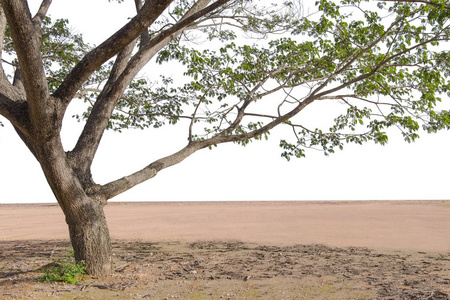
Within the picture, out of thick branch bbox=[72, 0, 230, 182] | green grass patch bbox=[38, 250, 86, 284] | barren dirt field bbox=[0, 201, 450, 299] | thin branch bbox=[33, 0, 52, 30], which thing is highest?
thin branch bbox=[33, 0, 52, 30]

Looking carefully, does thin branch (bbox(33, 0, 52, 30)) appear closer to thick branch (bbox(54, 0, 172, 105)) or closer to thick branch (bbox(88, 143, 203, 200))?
thick branch (bbox(54, 0, 172, 105))

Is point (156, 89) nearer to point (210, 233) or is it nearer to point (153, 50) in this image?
point (153, 50)

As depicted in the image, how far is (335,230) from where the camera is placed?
14.6 meters

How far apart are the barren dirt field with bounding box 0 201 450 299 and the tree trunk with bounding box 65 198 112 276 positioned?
0.32 m

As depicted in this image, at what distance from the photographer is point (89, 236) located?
7.12 metres

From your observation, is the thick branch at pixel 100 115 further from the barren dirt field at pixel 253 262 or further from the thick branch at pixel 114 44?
the barren dirt field at pixel 253 262

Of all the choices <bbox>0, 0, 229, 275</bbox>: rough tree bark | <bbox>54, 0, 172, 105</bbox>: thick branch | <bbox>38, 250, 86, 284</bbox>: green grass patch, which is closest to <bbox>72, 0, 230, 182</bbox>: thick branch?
<bbox>0, 0, 229, 275</bbox>: rough tree bark

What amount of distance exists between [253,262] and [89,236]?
338 cm

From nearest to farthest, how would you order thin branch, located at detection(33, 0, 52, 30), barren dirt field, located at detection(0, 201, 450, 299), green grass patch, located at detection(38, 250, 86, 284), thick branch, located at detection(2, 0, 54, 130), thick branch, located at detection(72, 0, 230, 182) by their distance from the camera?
thick branch, located at detection(2, 0, 54, 130) < barren dirt field, located at detection(0, 201, 450, 299) < green grass patch, located at detection(38, 250, 86, 284) < thick branch, located at detection(72, 0, 230, 182) < thin branch, located at detection(33, 0, 52, 30)

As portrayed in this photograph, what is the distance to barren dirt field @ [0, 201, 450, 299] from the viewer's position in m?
6.21

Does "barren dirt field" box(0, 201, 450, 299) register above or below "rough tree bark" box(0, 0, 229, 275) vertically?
below

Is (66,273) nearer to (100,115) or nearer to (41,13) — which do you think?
(100,115)

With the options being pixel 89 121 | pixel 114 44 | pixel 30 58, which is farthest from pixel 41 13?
pixel 114 44

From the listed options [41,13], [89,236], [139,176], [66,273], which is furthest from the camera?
[41,13]
